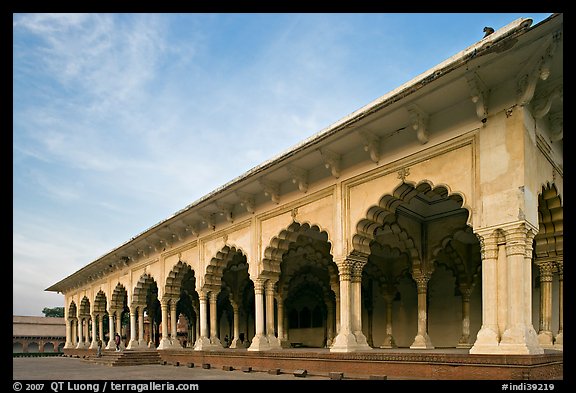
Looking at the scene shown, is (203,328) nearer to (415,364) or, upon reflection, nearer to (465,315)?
(465,315)

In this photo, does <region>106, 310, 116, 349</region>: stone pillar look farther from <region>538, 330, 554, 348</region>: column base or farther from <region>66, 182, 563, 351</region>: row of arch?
<region>538, 330, 554, 348</region>: column base

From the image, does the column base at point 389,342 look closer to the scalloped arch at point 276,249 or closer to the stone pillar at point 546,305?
the scalloped arch at point 276,249

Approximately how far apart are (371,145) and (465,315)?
667 cm

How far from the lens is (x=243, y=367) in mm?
12562

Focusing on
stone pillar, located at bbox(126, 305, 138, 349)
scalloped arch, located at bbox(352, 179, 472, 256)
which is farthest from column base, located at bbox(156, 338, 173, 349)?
scalloped arch, located at bbox(352, 179, 472, 256)

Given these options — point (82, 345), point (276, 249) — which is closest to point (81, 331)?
point (82, 345)

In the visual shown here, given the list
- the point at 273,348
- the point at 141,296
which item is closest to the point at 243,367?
the point at 273,348

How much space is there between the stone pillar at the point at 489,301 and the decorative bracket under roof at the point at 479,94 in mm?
1941

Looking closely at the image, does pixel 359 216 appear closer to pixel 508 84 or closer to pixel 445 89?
pixel 445 89

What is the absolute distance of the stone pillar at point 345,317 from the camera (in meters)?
10.1

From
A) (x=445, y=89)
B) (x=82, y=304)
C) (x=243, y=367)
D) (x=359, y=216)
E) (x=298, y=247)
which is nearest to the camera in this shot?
(x=445, y=89)


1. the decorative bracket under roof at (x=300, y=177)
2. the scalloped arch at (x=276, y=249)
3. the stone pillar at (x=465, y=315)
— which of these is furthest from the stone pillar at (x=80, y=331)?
the stone pillar at (x=465, y=315)

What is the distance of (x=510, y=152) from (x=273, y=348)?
7.95 meters
